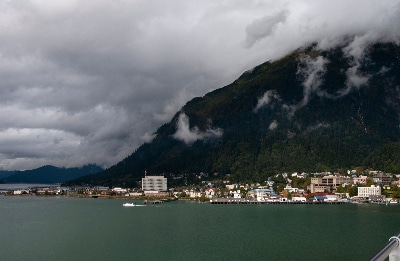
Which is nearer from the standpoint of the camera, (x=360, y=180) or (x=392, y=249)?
(x=392, y=249)

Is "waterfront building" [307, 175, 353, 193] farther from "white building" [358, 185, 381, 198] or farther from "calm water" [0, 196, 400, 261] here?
"calm water" [0, 196, 400, 261]

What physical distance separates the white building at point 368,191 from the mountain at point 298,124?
22566 millimetres

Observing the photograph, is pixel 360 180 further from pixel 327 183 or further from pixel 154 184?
pixel 154 184

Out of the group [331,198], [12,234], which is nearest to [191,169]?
[331,198]

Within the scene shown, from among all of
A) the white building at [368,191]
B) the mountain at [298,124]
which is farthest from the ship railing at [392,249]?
the mountain at [298,124]

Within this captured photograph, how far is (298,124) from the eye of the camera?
449 feet

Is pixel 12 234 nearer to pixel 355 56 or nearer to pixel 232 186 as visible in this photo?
pixel 232 186

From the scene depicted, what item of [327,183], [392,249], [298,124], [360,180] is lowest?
[327,183]

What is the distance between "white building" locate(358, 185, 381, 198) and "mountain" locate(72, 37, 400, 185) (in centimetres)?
2257

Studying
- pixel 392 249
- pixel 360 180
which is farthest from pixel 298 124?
pixel 392 249

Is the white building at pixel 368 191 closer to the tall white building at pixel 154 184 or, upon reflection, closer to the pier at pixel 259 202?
the pier at pixel 259 202

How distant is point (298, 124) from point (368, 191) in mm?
58214

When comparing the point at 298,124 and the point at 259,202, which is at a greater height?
the point at 298,124

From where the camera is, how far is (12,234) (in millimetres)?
39156
